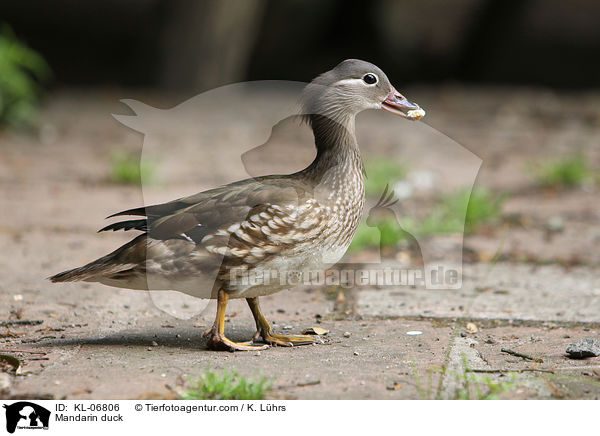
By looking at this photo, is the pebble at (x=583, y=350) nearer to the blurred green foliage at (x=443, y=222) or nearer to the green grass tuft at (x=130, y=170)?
the blurred green foliage at (x=443, y=222)

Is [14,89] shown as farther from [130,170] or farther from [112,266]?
[112,266]

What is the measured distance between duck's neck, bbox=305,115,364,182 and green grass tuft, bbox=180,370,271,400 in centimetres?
125

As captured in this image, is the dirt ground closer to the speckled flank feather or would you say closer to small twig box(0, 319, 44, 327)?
small twig box(0, 319, 44, 327)

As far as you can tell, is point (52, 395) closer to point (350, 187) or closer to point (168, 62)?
point (350, 187)

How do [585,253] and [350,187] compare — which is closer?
[350,187]

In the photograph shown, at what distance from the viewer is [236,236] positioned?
12.2 ft

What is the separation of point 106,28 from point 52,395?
12.3 meters

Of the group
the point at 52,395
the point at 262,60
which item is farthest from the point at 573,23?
the point at 52,395

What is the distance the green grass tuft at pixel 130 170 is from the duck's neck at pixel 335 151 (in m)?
3.74

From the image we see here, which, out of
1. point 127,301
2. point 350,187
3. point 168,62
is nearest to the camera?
point 350,187

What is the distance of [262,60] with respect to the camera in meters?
13.8
